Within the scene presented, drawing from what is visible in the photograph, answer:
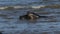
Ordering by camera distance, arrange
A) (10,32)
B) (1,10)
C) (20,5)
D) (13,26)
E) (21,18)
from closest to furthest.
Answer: (10,32), (13,26), (21,18), (1,10), (20,5)

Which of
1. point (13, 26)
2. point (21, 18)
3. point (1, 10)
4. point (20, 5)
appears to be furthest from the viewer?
point (20, 5)

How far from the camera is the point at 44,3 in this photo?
34.0 feet

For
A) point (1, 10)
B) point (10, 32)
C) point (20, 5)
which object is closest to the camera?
point (10, 32)

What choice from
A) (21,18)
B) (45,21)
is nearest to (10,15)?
(21,18)

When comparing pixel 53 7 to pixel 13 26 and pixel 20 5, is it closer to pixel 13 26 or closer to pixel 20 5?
pixel 20 5

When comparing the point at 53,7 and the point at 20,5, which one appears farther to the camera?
the point at 20,5

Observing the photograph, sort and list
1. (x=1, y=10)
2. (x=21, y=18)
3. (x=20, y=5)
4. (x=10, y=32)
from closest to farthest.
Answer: (x=10, y=32)
(x=21, y=18)
(x=1, y=10)
(x=20, y=5)

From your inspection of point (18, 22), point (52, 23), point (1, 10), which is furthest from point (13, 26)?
point (1, 10)

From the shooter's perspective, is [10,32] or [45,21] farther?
[45,21]

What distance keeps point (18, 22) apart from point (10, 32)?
2.77 ft

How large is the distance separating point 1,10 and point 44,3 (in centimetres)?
150

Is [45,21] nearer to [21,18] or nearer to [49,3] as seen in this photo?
[21,18]

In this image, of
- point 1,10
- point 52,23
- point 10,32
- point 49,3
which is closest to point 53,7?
point 49,3

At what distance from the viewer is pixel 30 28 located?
7.37 metres
